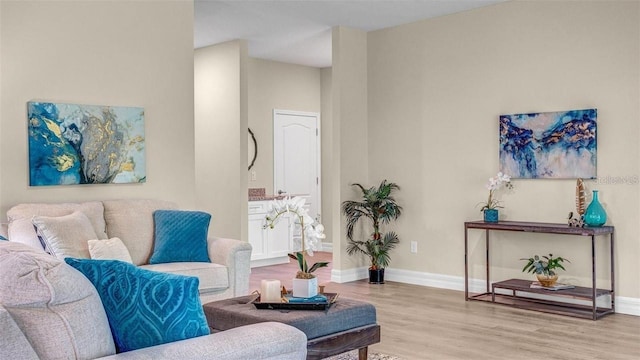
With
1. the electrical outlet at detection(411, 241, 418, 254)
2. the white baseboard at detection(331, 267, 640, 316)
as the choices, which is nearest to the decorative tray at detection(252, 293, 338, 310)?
the white baseboard at detection(331, 267, 640, 316)

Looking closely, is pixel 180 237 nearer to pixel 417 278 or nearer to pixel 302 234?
pixel 302 234

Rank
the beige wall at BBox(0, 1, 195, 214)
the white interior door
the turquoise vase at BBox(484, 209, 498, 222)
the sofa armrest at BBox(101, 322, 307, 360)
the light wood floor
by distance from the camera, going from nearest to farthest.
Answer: the sofa armrest at BBox(101, 322, 307, 360) → the light wood floor → the beige wall at BBox(0, 1, 195, 214) → the turquoise vase at BBox(484, 209, 498, 222) → the white interior door

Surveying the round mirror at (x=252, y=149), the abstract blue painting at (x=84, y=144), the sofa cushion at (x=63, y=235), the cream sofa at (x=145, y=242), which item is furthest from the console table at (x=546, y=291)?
the round mirror at (x=252, y=149)

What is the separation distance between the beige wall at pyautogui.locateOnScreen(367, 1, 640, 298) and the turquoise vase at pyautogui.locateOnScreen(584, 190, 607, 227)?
0.63ft

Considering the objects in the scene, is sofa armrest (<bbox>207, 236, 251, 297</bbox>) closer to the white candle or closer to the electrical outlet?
the white candle

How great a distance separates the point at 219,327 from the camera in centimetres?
335

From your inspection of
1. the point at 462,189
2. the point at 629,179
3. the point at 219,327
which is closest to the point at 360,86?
the point at 462,189

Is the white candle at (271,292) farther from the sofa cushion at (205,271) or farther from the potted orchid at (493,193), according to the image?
the potted orchid at (493,193)

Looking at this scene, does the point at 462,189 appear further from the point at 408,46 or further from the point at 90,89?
the point at 90,89

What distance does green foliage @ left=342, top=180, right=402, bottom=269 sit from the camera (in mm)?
6793

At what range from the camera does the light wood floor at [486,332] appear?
13.7ft

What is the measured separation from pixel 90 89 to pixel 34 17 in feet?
2.15

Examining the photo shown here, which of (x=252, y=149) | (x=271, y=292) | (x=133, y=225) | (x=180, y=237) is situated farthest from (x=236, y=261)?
(x=252, y=149)

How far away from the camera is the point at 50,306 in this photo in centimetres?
170
